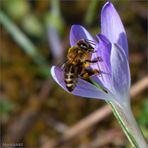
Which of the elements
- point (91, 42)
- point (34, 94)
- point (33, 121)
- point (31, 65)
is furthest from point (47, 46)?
point (91, 42)

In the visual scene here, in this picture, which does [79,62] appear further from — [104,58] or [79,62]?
[104,58]

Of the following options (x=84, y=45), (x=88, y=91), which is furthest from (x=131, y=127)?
(x=84, y=45)

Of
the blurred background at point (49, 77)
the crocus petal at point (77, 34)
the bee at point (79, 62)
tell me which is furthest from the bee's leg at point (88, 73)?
the blurred background at point (49, 77)

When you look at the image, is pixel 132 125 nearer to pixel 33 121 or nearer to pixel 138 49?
pixel 33 121

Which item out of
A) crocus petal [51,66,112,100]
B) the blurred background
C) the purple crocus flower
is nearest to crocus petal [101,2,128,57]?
the purple crocus flower

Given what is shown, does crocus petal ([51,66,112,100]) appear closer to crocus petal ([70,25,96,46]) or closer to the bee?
the bee

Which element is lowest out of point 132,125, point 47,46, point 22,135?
point 132,125

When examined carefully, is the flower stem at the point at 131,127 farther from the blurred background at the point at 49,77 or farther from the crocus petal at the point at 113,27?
the blurred background at the point at 49,77
